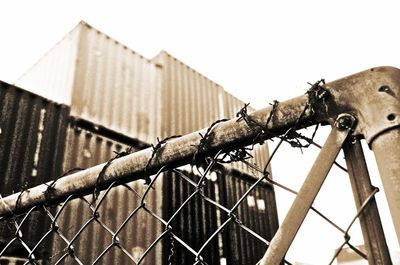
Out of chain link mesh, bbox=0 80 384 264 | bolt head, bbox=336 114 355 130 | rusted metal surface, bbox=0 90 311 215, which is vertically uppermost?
chain link mesh, bbox=0 80 384 264

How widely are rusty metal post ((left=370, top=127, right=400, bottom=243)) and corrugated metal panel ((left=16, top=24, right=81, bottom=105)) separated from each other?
22.2ft

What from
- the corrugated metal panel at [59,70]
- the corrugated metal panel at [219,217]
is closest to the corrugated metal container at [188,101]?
the corrugated metal panel at [219,217]

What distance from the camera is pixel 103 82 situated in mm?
7844

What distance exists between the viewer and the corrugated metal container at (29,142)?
18.0 feet

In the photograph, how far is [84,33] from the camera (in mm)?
7918

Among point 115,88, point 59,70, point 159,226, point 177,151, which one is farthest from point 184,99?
point 177,151

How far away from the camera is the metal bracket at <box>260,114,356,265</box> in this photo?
3.08ft

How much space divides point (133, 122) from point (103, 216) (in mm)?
2235

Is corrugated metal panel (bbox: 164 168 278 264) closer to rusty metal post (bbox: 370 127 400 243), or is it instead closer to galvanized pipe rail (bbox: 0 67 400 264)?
galvanized pipe rail (bbox: 0 67 400 264)

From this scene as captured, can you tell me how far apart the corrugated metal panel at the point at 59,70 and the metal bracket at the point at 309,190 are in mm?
6647

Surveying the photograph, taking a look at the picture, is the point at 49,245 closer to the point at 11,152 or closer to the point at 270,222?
the point at 11,152

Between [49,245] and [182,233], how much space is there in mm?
2607

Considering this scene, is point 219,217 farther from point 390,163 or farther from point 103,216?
point 390,163

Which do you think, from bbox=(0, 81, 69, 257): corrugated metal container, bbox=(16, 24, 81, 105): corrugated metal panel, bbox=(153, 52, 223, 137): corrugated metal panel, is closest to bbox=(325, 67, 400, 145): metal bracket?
bbox=(0, 81, 69, 257): corrugated metal container
